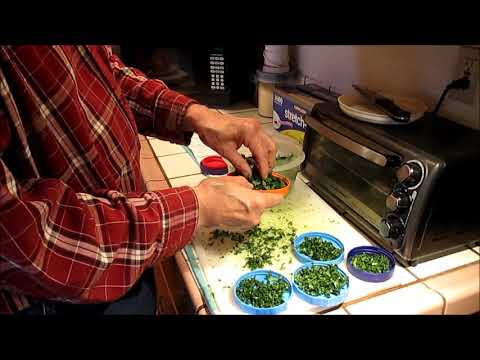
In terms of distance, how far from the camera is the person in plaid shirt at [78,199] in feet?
1.18

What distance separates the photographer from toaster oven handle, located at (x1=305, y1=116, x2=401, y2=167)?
587mm

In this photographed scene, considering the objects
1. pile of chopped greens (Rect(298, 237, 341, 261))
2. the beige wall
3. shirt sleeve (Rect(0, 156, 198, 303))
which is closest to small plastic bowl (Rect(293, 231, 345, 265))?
pile of chopped greens (Rect(298, 237, 341, 261))

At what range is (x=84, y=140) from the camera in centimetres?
47

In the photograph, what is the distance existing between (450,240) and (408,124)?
22cm

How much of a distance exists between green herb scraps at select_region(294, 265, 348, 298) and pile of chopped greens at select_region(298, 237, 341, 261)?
3 cm

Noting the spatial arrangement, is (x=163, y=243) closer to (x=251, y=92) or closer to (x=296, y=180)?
(x=296, y=180)

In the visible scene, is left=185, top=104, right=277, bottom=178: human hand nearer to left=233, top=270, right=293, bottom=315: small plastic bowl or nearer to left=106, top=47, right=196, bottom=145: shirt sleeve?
left=106, top=47, right=196, bottom=145: shirt sleeve

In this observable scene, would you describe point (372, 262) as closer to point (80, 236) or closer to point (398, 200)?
point (398, 200)

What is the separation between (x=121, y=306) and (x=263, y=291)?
0.23 m

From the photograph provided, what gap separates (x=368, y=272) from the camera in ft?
1.83

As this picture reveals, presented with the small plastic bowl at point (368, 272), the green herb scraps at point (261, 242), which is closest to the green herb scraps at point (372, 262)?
the small plastic bowl at point (368, 272)

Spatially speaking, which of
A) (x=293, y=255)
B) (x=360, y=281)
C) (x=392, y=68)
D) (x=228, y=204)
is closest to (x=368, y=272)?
(x=360, y=281)

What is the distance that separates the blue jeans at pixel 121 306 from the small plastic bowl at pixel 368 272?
0.35m

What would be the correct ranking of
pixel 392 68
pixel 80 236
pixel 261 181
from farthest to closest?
pixel 392 68 → pixel 261 181 → pixel 80 236
